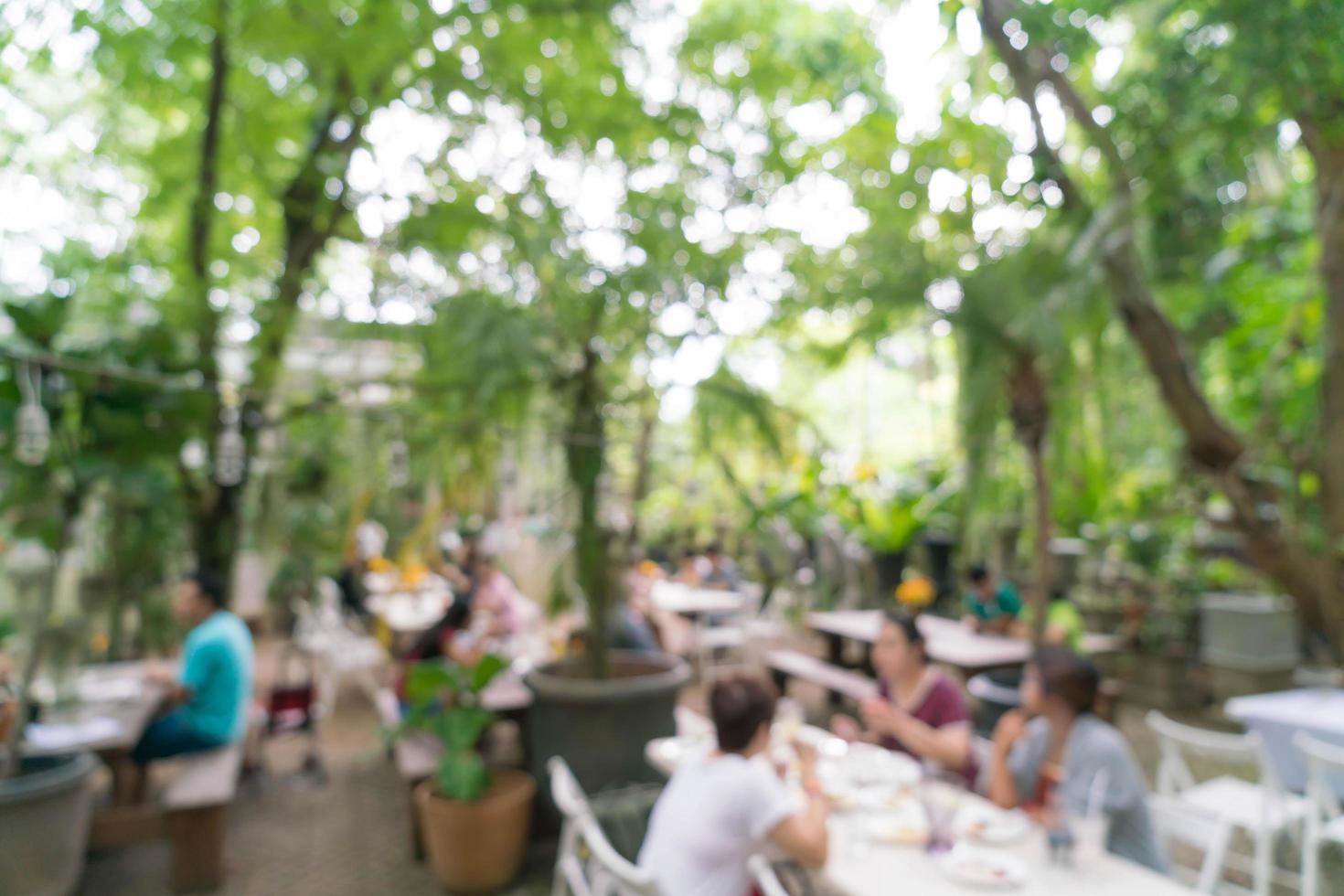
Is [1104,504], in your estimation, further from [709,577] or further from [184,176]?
[184,176]

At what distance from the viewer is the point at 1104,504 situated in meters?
7.23

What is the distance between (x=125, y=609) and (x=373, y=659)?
1.76 m

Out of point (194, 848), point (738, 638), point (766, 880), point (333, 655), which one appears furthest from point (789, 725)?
point (333, 655)

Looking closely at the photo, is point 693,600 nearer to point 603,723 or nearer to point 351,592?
point 351,592

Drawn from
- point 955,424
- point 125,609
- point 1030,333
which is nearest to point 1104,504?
point 955,424

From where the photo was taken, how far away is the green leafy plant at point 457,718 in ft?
11.3

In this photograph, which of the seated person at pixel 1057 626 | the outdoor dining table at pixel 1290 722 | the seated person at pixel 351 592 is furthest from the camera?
the seated person at pixel 351 592

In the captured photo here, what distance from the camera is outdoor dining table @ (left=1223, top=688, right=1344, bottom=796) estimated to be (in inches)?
125

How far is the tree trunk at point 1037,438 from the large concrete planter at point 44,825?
4.24 metres

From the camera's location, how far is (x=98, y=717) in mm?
3951

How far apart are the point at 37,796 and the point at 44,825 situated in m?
0.13

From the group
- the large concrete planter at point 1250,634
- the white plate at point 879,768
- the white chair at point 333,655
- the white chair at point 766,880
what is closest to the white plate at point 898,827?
the white plate at point 879,768

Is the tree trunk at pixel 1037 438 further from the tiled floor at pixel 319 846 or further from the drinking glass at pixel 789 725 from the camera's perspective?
the drinking glass at pixel 789 725

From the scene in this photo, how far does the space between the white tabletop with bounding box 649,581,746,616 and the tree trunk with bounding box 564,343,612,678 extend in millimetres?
3600
